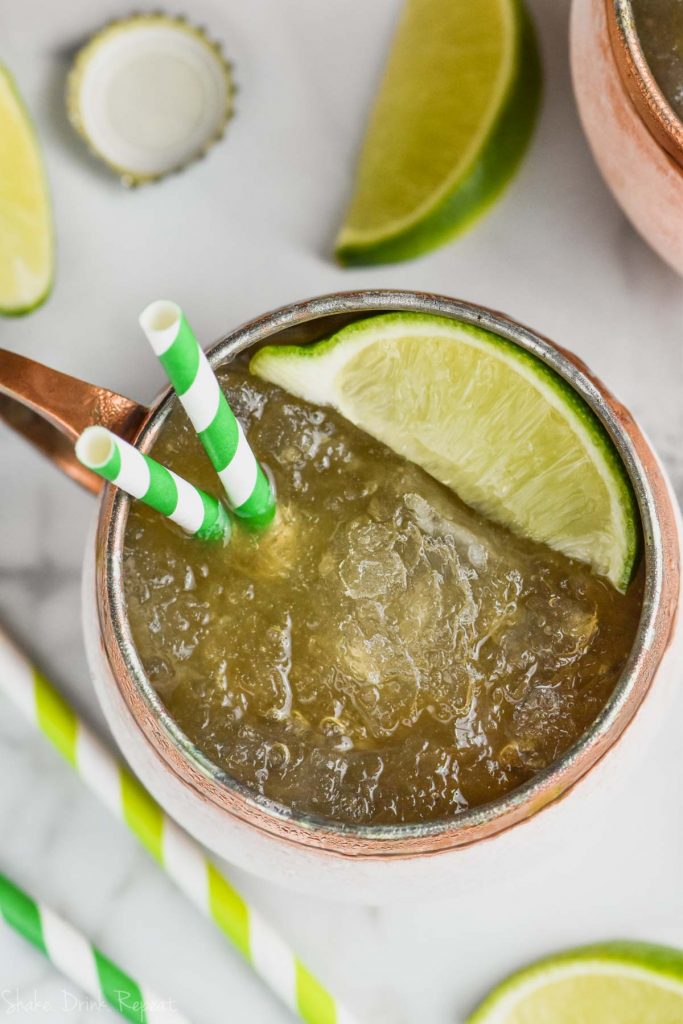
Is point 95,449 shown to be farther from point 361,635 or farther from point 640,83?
point 640,83

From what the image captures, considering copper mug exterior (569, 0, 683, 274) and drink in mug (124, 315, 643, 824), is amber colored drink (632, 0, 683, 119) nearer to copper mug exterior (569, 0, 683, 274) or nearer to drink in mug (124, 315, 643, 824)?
copper mug exterior (569, 0, 683, 274)

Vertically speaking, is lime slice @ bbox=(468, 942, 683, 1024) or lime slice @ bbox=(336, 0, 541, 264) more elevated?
lime slice @ bbox=(336, 0, 541, 264)

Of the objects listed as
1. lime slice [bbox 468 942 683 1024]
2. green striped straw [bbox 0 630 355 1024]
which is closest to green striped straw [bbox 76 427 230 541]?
green striped straw [bbox 0 630 355 1024]

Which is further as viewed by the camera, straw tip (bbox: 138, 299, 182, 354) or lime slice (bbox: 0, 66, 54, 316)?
lime slice (bbox: 0, 66, 54, 316)

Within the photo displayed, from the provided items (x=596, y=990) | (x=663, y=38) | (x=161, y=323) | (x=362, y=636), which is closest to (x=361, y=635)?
(x=362, y=636)

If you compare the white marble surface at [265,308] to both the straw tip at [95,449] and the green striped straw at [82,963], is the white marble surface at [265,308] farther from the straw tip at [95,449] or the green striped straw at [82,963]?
the straw tip at [95,449]

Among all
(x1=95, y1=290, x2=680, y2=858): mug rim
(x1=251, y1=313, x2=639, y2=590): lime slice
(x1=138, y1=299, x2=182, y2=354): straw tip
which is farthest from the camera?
(x1=251, y1=313, x2=639, y2=590): lime slice
